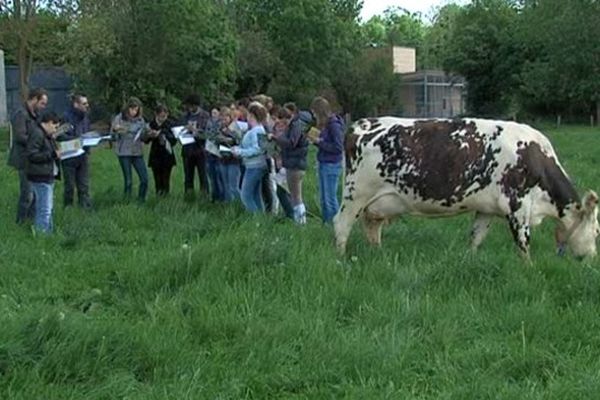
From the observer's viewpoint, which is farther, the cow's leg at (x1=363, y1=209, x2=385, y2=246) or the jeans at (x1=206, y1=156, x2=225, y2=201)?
the jeans at (x1=206, y1=156, x2=225, y2=201)

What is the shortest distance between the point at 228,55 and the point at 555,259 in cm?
3567

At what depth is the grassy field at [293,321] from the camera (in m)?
5.21

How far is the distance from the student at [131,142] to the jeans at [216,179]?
3.26 ft

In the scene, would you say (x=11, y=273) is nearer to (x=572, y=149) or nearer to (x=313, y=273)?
(x=313, y=273)

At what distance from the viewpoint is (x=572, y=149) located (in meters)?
25.8

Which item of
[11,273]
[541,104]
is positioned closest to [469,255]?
[11,273]

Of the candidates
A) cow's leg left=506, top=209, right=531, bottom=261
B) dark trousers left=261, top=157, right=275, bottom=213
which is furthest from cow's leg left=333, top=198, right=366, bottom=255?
dark trousers left=261, top=157, right=275, bottom=213

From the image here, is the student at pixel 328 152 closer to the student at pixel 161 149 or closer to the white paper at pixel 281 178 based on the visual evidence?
the white paper at pixel 281 178

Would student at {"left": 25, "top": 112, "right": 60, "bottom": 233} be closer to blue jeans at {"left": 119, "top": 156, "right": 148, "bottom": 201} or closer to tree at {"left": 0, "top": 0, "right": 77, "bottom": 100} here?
blue jeans at {"left": 119, "top": 156, "right": 148, "bottom": 201}

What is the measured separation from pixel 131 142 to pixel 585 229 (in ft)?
23.8

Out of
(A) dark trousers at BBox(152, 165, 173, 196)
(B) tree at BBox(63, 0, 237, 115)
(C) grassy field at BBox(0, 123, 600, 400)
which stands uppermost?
(B) tree at BBox(63, 0, 237, 115)

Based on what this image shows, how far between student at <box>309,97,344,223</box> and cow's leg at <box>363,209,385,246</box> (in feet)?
5.19

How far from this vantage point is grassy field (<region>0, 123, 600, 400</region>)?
17.1 ft

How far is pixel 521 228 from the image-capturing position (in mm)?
9266
